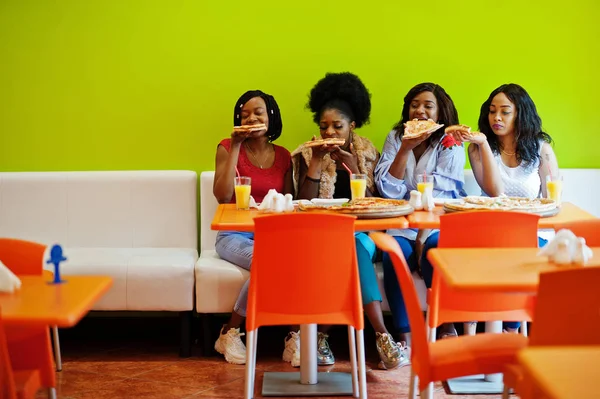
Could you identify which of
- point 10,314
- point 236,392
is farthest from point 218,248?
point 10,314

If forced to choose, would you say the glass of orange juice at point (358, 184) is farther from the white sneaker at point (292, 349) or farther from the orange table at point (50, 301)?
the orange table at point (50, 301)

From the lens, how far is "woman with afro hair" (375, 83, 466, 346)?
4.32 m

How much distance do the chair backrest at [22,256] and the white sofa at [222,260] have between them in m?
1.39

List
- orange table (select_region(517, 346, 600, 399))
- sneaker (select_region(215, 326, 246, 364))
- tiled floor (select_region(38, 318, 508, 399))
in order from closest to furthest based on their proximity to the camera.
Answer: orange table (select_region(517, 346, 600, 399)), tiled floor (select_region(38, 318, 508, 399)), sneaker (select_region(215, 326, 246, 364))

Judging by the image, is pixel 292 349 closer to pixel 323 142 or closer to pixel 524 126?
pixel 323 142

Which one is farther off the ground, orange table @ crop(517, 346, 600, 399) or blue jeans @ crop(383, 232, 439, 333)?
orange table @ crop(517, 346, 600, 399)

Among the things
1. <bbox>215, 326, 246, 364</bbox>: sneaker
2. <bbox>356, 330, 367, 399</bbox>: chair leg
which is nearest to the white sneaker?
<bbox>215, 326, 246, 364</bbox>: sneaker

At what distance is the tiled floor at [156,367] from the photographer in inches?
148

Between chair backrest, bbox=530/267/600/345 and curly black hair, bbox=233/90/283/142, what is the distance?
264 centimetres

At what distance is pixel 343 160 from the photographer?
4461 mm

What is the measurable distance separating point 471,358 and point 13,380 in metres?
1.34

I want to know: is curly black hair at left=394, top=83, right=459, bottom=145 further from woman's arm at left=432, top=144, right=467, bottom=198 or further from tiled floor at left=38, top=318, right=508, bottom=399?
tiled floor at left=38, top=318, right=508, bottom=399

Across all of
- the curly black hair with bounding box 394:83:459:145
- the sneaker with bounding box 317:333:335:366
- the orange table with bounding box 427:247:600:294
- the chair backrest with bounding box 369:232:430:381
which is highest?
the curly black hair with bounding box 394:83:459:145

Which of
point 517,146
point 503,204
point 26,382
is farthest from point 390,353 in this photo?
point 26,382
